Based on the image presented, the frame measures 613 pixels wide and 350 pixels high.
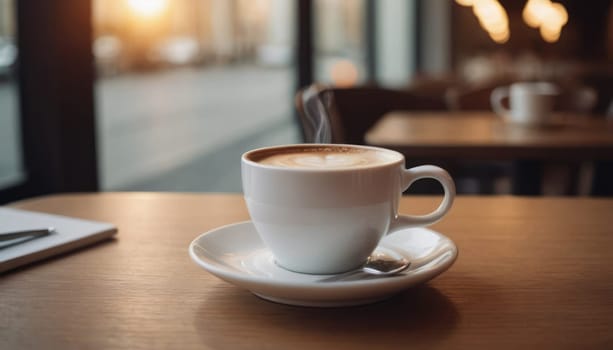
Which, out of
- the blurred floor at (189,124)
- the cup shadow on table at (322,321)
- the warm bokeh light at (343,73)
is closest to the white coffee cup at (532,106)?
the cup shadow on table at (322,321)

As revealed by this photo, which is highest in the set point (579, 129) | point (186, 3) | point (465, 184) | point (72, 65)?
point (186, 3)

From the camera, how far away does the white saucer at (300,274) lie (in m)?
0.47

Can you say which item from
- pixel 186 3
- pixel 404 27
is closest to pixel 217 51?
pixel 186 3

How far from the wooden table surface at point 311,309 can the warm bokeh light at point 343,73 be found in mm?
4497

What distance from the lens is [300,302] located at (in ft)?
1.61

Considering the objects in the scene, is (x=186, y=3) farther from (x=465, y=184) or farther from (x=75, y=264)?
(x=75, y=264)

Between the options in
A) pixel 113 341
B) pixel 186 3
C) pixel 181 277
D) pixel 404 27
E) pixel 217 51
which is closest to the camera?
pixel 113 341

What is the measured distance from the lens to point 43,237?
655 mm

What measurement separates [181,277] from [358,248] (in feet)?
0.48

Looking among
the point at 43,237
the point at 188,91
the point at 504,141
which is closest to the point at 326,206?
the point at 43,237

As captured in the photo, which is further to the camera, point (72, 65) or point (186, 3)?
point (186, 3)

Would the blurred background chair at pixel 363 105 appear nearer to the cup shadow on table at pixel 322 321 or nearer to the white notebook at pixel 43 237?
the white notebook at pixel 43 237

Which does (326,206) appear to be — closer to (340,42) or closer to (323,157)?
(323,157)

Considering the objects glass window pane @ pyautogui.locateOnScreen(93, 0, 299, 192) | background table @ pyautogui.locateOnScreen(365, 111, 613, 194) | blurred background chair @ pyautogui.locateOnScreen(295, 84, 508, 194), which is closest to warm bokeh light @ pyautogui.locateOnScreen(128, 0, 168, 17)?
glass window pane @ pyautogui.locateOnScreen(93, 0, 299, 192)
